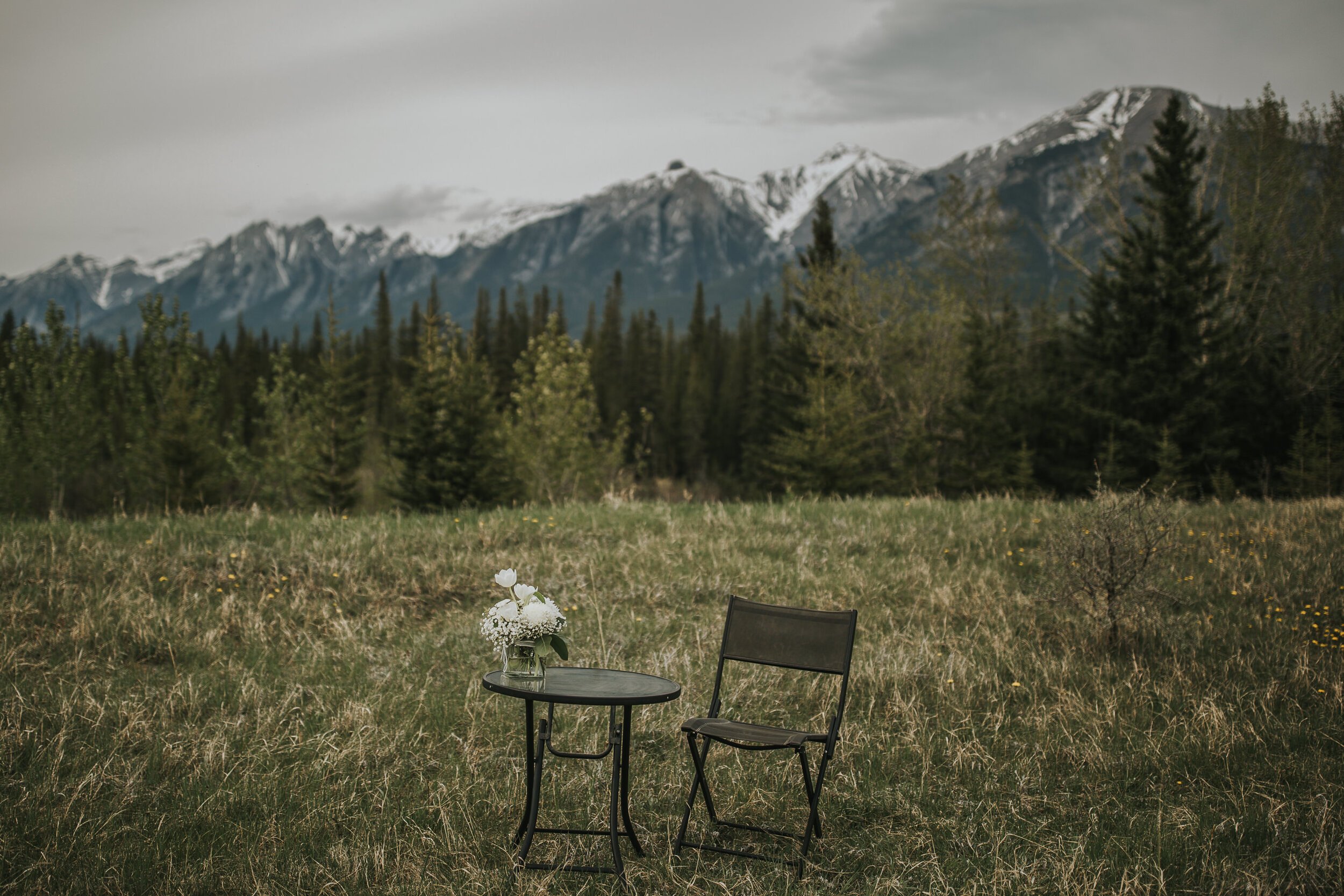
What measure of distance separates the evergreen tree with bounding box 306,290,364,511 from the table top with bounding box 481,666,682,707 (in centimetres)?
2495

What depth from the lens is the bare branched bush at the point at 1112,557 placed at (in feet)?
26.1

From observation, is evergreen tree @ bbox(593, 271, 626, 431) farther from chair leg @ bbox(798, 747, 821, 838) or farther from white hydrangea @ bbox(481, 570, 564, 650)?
white hydrangea @ bbox(481, 570, 564, 650)

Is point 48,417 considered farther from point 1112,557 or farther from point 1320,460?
point 1320,460

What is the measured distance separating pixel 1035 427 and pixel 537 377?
1827 centimetres

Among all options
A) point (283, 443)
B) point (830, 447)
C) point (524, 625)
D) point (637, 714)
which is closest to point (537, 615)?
point (524, 625)

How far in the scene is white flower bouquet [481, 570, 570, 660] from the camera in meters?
4.17

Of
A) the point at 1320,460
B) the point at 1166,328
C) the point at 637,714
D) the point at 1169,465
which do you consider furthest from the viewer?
the point at 1166,328

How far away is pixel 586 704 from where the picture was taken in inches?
159

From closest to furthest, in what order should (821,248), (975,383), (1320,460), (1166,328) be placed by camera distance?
(1320,460) < (1166,328) < (975,383) < (821,248)

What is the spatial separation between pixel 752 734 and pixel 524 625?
1.30 m

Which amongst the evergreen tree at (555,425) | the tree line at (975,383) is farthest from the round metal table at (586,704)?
the evergreen tree at (555,425)

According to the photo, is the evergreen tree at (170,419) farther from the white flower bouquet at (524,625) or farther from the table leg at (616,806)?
the table leg at (616,806)

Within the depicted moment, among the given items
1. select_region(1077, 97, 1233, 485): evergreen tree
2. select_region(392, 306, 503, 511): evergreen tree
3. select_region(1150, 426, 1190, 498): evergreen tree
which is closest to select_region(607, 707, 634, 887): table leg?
select_region(392, 306, 503, 511): evergreen tree

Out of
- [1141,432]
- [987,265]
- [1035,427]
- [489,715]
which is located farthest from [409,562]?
[987,265]
